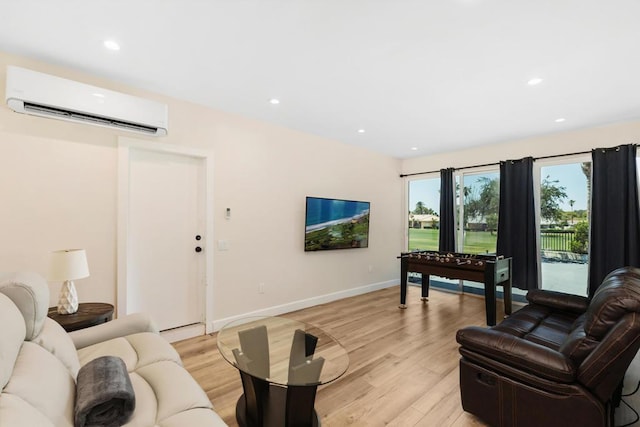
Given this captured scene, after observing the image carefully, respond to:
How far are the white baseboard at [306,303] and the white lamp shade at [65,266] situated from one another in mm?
1563

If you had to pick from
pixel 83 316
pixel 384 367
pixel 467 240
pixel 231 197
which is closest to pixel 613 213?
pixel 467 240

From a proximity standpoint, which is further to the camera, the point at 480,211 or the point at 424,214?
the point at 424,214

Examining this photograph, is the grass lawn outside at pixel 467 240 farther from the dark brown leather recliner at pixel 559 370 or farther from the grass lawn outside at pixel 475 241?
the dark brown leather recliner at pixel 559 370

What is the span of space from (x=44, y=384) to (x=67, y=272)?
1.34 m

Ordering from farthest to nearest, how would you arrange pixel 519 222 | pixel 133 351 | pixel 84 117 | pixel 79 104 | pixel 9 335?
pixel 519 222
pixel 84 117
pixel 79 104
pixel 133 351
pixel 9 335

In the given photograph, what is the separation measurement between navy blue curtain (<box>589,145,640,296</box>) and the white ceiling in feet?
1.80

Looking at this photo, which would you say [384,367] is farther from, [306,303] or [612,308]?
[306,303]

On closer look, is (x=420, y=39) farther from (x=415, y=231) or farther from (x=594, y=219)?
(x=415, y=231)

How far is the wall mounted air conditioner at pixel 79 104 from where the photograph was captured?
2.19 metres

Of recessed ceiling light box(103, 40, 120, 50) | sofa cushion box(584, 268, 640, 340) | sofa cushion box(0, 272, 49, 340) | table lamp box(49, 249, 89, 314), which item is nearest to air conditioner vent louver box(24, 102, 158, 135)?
recessed ceiling light box(103, 40, 120, 50)

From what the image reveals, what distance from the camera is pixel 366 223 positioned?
5199 millimetres

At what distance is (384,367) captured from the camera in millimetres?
2684

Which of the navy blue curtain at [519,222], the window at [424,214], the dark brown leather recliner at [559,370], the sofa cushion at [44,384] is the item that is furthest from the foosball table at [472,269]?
the sofa cushion at [44,384]

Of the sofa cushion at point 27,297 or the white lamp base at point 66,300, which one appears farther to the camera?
the white lamp base at point 66,300
